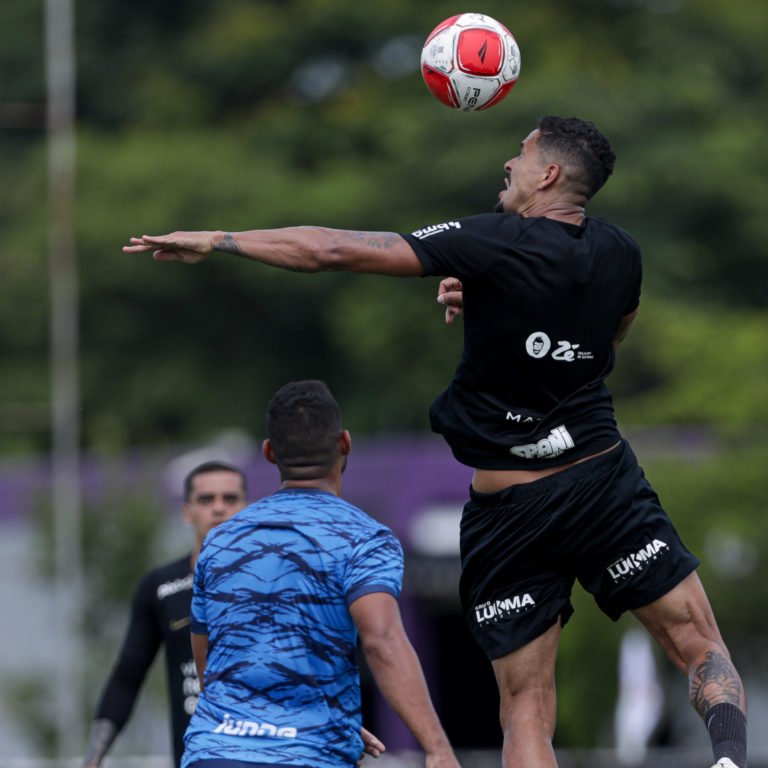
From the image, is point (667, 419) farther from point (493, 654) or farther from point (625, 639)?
point (493, 654)

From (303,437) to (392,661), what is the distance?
820 mm

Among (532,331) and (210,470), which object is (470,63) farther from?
(210,470)

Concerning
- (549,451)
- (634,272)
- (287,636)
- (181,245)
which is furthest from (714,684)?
(181,245)

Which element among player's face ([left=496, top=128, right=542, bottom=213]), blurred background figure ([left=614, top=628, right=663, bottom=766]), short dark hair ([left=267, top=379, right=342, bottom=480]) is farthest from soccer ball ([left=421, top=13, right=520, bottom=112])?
blurred background figure ([left=614, top=628, right=663, bottom=766])

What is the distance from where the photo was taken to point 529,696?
568 centimetres

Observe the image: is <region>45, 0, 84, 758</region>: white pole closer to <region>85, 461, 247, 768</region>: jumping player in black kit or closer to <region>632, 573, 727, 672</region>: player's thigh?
<region>85, 461, 247, 768</region>: jumping player in black kit

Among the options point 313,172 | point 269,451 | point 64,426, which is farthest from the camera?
point 313,172

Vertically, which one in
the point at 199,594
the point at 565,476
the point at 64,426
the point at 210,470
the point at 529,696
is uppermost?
the point at 64,426

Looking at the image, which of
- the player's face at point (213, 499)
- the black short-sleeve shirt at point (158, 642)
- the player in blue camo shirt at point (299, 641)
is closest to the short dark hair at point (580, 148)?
the player in blue camo shirt at point (299, 641)

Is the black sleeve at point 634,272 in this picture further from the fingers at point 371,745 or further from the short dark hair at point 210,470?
the short dark hair at point 210,470

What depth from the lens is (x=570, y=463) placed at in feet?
18.8

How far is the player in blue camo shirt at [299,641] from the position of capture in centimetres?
482

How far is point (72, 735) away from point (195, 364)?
16393 mm

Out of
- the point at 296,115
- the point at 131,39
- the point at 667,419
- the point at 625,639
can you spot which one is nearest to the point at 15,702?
the point at 625,639
